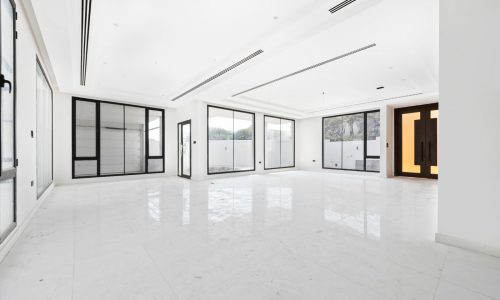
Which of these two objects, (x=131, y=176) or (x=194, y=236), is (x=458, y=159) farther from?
(x=131, y=176)

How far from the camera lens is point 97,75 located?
19.6ft

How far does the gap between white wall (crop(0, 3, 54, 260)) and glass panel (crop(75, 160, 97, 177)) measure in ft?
13.4

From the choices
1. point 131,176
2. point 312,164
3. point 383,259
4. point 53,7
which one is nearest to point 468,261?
point 383,259

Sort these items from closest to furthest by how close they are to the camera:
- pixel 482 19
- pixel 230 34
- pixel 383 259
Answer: pixel 383 259
pixel 482 19
pixel 230 34

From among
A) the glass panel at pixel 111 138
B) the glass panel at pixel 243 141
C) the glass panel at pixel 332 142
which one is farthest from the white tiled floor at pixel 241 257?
the glass panel at pixel 332 142

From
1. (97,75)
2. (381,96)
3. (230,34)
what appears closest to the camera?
(230,34)

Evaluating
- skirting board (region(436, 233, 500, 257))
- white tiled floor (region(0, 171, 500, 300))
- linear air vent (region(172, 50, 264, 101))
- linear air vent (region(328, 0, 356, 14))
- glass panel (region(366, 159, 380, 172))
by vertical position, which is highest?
linear air vent (region(328, 0, 356, 14))

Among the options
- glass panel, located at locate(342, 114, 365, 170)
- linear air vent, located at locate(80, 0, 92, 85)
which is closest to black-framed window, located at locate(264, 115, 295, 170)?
glass panel, located at locate(342, 114, 365, 170)

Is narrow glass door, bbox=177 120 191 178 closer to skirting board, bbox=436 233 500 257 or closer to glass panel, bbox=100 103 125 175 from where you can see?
glass panel, bbox=100 103 125 175

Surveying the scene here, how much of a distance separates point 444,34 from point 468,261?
2.57 metres

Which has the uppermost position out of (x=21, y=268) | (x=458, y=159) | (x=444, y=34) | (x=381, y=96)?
(x=381, y=96)

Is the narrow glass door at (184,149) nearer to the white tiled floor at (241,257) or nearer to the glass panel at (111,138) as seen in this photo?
the glass panel at (111,138)

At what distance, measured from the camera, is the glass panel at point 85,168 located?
770cm

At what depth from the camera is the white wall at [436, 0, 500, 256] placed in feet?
7.84
